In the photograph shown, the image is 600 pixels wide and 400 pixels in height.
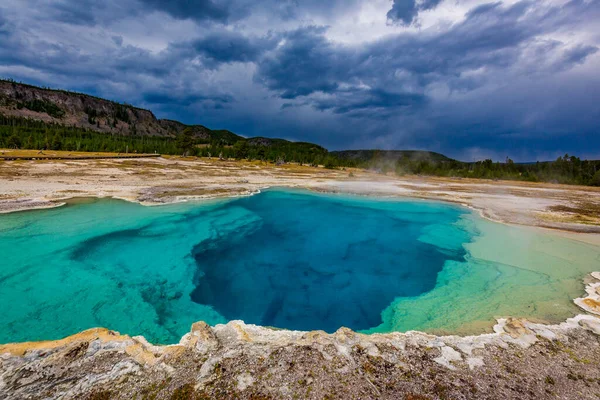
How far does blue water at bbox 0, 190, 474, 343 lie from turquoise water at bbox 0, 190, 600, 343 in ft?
0.19

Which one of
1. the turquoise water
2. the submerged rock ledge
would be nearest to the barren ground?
the submerged rock ledge

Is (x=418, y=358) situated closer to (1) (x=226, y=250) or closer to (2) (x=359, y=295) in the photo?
(2) (x=359, y=295)

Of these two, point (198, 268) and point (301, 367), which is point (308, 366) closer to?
point (301, 367)

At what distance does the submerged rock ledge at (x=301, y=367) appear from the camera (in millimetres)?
4449

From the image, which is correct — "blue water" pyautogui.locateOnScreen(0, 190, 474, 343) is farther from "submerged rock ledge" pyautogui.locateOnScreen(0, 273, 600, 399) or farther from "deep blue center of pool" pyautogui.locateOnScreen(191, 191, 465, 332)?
"submerged rock ledge" pyautogui.locateOnScreen(0, 273, 600, 399)

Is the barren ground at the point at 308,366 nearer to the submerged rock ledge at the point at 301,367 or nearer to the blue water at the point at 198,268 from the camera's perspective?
the submerged rock ledge at the point at 301,367

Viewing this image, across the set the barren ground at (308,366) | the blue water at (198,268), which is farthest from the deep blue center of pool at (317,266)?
the barren ground at (308,366)

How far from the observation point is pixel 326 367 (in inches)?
198

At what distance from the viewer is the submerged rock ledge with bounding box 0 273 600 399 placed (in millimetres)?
4449

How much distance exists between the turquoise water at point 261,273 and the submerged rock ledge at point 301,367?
6.37 feet

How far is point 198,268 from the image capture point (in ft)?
41.3

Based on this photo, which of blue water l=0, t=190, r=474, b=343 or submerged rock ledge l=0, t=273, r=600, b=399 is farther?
blue water l=0, t=190, r=474, b=343

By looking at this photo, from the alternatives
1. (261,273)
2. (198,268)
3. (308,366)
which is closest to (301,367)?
(308,366)

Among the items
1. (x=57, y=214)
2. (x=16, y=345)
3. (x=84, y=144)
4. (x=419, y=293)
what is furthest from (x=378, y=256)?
(x=84, y=144)
